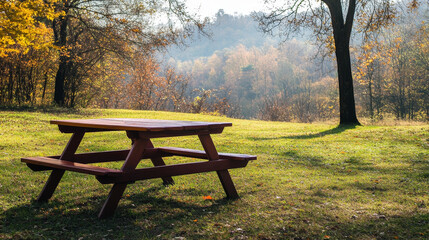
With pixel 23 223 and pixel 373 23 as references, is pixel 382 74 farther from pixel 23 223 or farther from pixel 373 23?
pixel 23 223

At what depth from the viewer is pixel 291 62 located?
7981 centimetres

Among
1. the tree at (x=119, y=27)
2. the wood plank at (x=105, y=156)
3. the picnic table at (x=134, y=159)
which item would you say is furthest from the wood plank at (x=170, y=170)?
the tree at (x=119, y=27)

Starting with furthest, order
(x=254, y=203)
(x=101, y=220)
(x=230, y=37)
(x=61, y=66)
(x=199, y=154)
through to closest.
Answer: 1. (x=230, y=37)
2. (x=61, y=66)
3. (x=199, y=154)
4. (x=254, y=203)
5. (x=101, y=220)

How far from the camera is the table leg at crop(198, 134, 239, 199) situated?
4.48 meters

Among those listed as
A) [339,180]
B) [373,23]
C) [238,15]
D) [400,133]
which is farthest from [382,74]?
[238,15]

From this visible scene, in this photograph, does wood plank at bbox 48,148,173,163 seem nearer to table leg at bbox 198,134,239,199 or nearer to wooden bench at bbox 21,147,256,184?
wooden bench at bbox 21,147,256,184

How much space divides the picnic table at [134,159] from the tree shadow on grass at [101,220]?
0.21 meters

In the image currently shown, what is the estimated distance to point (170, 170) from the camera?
4.10 m

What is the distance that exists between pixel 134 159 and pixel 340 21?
13358mm

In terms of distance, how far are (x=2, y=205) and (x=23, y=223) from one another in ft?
2.54

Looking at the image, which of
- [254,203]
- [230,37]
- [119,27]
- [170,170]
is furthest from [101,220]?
[230,37]

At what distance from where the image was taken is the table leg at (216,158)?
448 centimetres

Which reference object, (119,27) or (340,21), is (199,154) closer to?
(340,21)

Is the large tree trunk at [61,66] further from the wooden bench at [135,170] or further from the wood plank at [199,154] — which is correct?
the wood plank at [199,154]
